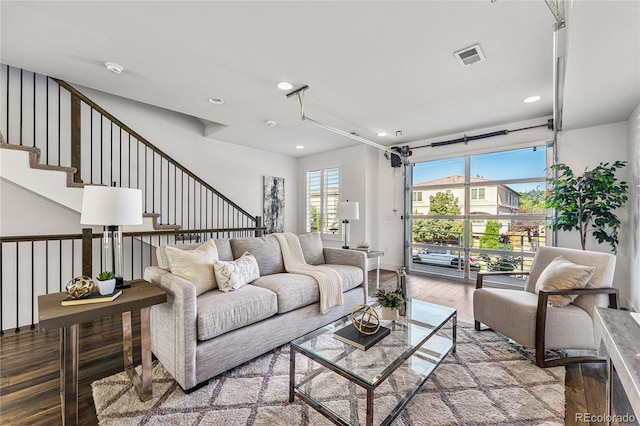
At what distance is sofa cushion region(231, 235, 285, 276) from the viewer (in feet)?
9.34

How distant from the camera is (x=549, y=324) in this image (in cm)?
208

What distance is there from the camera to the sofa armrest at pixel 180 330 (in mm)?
1737

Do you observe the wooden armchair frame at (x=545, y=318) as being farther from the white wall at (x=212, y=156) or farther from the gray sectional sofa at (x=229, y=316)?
the white wall at (x=212, y=156)

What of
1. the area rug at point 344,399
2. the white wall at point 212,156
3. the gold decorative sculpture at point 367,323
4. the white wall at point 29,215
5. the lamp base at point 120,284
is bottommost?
the area rug at point 344,399

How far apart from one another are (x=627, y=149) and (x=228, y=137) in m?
5.86

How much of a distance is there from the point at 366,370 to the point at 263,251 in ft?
5.93

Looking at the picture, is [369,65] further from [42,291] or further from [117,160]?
[42,291]

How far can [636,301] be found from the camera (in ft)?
9.70

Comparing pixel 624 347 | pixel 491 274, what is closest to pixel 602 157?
pixel 491 274

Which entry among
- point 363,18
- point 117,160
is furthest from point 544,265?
point 117,160

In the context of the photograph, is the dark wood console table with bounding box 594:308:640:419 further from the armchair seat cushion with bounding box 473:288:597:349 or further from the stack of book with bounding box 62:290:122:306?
the stack of book with bounding box 62:290:122:306

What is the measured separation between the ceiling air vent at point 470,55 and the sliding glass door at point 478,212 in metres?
2.48

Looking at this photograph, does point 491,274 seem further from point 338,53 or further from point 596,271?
point 338,53

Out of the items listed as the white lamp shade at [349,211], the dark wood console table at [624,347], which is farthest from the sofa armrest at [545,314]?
the white lamp shade at [349,211]
